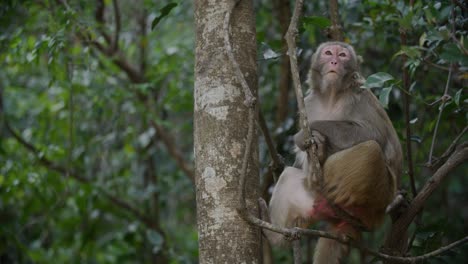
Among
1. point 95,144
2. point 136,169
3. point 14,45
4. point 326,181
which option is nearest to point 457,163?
point 326,181

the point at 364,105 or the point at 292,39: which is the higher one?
the point at 292,39

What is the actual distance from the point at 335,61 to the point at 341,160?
833mm

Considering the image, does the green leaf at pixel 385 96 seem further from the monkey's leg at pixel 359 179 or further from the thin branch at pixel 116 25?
the thin branch at pixel 116 25

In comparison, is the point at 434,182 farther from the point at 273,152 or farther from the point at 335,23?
the point at 335,23

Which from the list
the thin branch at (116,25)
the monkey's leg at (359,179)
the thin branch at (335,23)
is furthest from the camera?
the thin branch at (116,25)

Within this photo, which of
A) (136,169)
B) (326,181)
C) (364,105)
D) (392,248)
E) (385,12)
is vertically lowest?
(136,169)

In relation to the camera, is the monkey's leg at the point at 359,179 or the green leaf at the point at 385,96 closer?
the green leaf at the point at 385,96

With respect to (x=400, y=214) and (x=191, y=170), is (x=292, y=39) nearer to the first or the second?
(x=400, y=214)

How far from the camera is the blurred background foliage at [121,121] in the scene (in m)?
5.68

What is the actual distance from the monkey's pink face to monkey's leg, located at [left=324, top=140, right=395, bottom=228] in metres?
0.70

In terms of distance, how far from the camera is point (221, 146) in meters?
3.06

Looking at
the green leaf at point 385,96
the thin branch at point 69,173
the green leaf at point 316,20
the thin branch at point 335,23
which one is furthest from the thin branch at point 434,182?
the thin branch at point 69,173

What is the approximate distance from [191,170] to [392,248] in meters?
3.54

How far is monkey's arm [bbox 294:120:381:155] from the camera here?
13.6 ft
